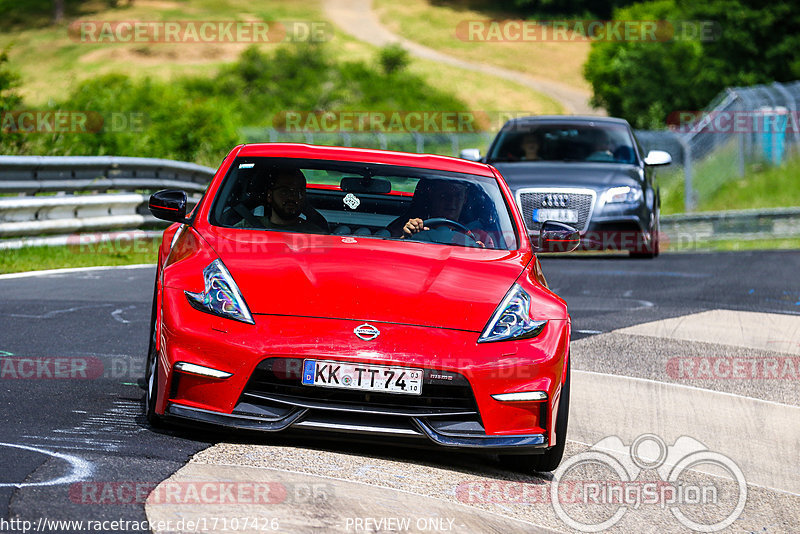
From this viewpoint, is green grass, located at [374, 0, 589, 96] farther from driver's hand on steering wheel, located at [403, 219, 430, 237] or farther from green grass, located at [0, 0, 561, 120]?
driver's hand on steering wheel, located at [403, 219, 430, 237]

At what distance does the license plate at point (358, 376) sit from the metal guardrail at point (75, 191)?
8.40 m

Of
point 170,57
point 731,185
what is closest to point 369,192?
point 731,185

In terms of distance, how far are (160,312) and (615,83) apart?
241ft

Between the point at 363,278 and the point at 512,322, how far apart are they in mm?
681

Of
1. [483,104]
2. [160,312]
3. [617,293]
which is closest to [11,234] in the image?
[617,293]

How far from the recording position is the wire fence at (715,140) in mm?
28422

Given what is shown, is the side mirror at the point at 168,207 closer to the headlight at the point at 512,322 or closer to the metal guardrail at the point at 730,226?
the headlight at the point at 512,322

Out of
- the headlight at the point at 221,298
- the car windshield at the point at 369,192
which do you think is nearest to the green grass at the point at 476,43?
the car windshield at the point at 369,192

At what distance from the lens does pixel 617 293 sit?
12.0m

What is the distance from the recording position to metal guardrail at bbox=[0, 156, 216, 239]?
510 inches

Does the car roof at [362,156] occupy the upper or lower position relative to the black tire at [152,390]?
upper

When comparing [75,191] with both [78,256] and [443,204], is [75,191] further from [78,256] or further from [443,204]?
[443,204]

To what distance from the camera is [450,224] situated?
6562mm

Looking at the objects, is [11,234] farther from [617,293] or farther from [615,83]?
[615,83]
